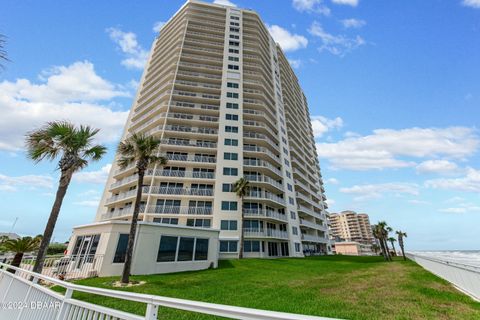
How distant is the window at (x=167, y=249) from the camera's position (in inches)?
755

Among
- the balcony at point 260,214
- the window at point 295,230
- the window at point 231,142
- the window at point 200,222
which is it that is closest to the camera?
the window at point 200,222

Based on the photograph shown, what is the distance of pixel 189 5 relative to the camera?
5281 cm

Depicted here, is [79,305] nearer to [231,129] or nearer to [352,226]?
[231,129]

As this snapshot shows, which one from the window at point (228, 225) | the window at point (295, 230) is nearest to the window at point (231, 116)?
the window at point (228, 225)

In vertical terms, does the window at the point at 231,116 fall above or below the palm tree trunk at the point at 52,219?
above

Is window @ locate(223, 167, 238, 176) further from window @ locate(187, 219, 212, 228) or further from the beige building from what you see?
window @ locate(187, 219, 212, 228)

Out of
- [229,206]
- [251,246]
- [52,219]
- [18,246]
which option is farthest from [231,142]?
[18,246]

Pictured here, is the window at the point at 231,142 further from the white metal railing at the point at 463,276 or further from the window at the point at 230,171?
the white metal railing at the point at 463,276

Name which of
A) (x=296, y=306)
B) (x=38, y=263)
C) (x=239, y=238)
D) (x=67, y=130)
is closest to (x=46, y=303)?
(x=296, y=306)

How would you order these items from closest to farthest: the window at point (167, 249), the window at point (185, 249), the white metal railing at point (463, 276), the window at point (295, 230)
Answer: the white metal railing at point (463, 276) → the window at point (167, 249) → the window at point (185, 249) → the window at point (295, 230)

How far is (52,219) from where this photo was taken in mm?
13562

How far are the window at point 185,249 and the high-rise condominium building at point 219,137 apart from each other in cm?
1179

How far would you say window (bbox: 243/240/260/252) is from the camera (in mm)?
34203

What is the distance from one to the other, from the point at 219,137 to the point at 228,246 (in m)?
17.9
